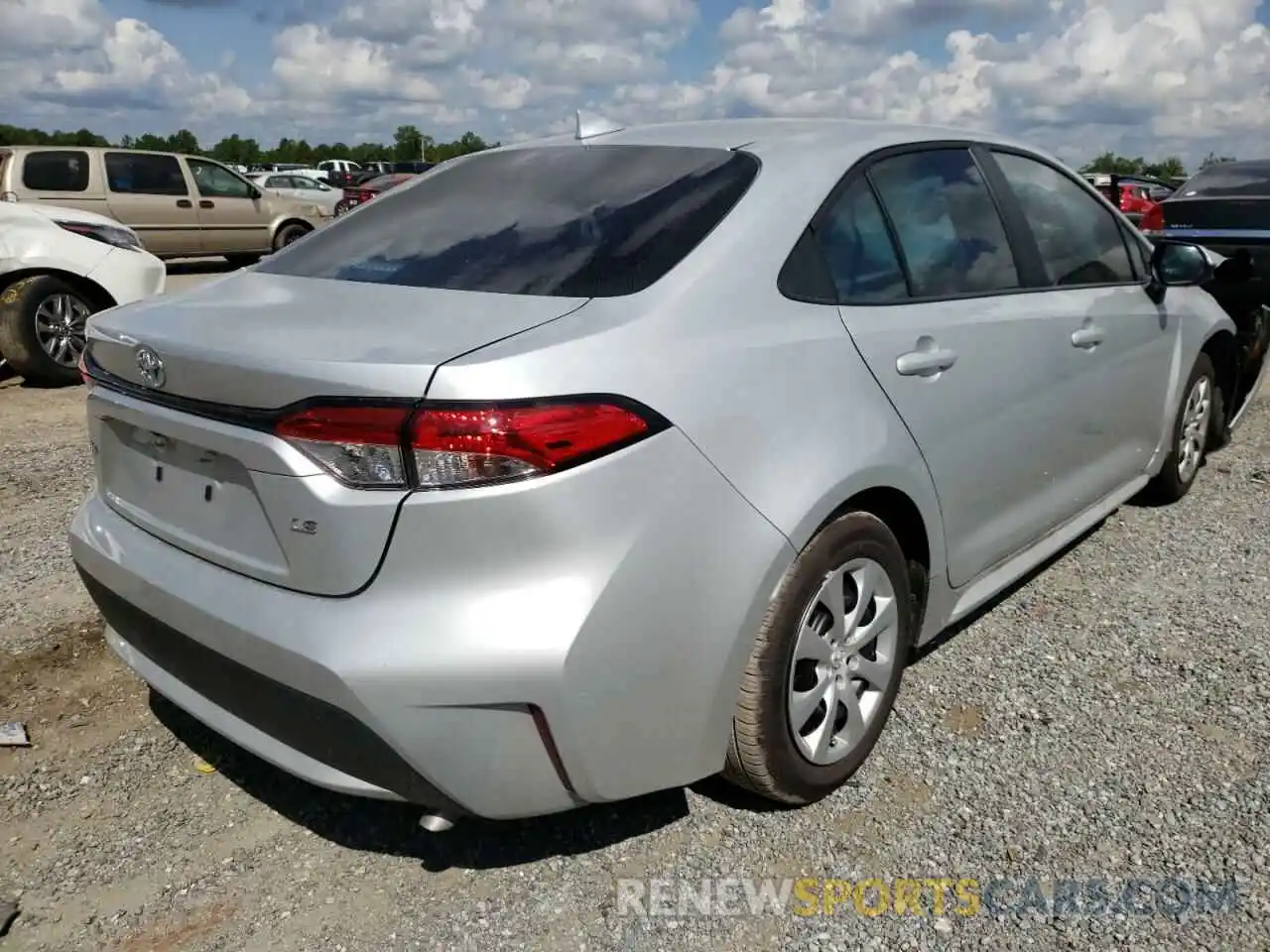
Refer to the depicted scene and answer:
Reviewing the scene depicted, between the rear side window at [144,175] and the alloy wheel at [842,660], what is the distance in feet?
44.8

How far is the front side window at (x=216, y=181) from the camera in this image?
14.7 meters

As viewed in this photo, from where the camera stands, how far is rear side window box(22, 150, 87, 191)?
1238cm

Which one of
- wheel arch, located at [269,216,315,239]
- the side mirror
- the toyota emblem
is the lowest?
wheel arch, located at [269,216,315,239]

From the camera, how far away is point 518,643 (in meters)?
1.90

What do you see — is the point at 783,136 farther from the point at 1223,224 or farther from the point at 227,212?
the point at 227,212

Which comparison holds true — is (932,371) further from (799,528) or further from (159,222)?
(159,222)

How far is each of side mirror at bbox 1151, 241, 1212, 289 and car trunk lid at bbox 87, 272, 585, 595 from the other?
9.35 ft

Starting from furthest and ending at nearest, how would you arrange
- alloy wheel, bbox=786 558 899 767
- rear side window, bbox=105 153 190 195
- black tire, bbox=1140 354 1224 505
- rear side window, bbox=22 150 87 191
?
rear side window, bbox=105 153 190 195 → rear side window, bbox=22 150 87 191 → black tire, bbox=1140 354 1224 505 → alloy wheel, bbox=786 558 899 767

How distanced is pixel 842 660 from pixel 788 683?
27 cm

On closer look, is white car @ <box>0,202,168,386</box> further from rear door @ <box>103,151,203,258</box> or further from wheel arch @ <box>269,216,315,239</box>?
wheel arch @ <box>269,216,315,239</box>

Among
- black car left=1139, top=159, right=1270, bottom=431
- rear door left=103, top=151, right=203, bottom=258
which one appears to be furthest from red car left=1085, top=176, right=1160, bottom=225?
rear door left=103, top=151, right=203, bottom=258

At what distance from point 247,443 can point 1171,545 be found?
12.2 ft

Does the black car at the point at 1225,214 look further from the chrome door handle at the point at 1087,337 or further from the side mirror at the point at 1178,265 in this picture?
the chrome door handle at the point at 1087,337

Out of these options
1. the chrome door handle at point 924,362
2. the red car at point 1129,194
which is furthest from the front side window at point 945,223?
the red car at point 1129,194
